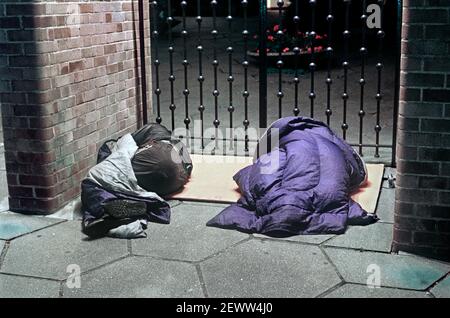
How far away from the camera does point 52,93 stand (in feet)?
13.3

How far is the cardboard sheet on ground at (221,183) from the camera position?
435 cm

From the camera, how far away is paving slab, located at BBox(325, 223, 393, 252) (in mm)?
3562

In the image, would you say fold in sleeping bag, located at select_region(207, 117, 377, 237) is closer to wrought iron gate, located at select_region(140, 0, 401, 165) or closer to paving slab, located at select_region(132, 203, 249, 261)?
paving slab, located at select_region(132, 203, 249, 261)

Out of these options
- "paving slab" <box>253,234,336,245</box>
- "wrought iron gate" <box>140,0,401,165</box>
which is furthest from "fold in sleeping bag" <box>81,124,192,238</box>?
"wrought iron gate" <box>140,0,401,165</box>

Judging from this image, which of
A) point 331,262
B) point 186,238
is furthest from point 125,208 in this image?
point 331,262

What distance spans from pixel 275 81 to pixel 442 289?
23.7ft

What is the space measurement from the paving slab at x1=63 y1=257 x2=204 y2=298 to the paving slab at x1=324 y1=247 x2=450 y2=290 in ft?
2.63

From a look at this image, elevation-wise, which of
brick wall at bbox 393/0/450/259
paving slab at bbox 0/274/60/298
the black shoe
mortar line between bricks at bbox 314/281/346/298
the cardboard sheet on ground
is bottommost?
paving slab at bbox 0/274/60/298

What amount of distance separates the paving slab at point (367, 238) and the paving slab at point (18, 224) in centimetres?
183

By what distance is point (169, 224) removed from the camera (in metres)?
3.97

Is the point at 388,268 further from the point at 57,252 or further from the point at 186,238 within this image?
the point at 57,252
